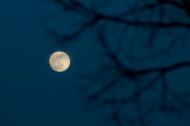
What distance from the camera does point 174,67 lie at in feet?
14.1

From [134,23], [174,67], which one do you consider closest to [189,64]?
[174,67]

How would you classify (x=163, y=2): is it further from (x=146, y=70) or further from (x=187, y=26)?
(x=146, y=70)

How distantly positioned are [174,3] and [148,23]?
0.29 meters

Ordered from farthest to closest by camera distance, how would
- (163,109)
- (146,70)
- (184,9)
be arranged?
(163,109) < (146,70) < (184,9)

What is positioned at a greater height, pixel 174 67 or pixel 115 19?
pixel 115 19

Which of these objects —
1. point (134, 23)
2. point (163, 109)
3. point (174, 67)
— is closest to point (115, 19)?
point (134, 23)

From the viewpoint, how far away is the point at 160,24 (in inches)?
160

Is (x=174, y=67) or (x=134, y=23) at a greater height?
(x=134, y=23)

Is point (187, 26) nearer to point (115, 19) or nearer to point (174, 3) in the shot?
point (174, 3)

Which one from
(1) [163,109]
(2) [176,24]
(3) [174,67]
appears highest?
(2) [176,24]

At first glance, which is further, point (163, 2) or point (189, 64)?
point (189, 64)

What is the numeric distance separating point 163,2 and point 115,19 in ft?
1.46

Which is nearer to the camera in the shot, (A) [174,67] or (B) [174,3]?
(B) [174,3]

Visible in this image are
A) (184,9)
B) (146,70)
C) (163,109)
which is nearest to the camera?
(184,9)
